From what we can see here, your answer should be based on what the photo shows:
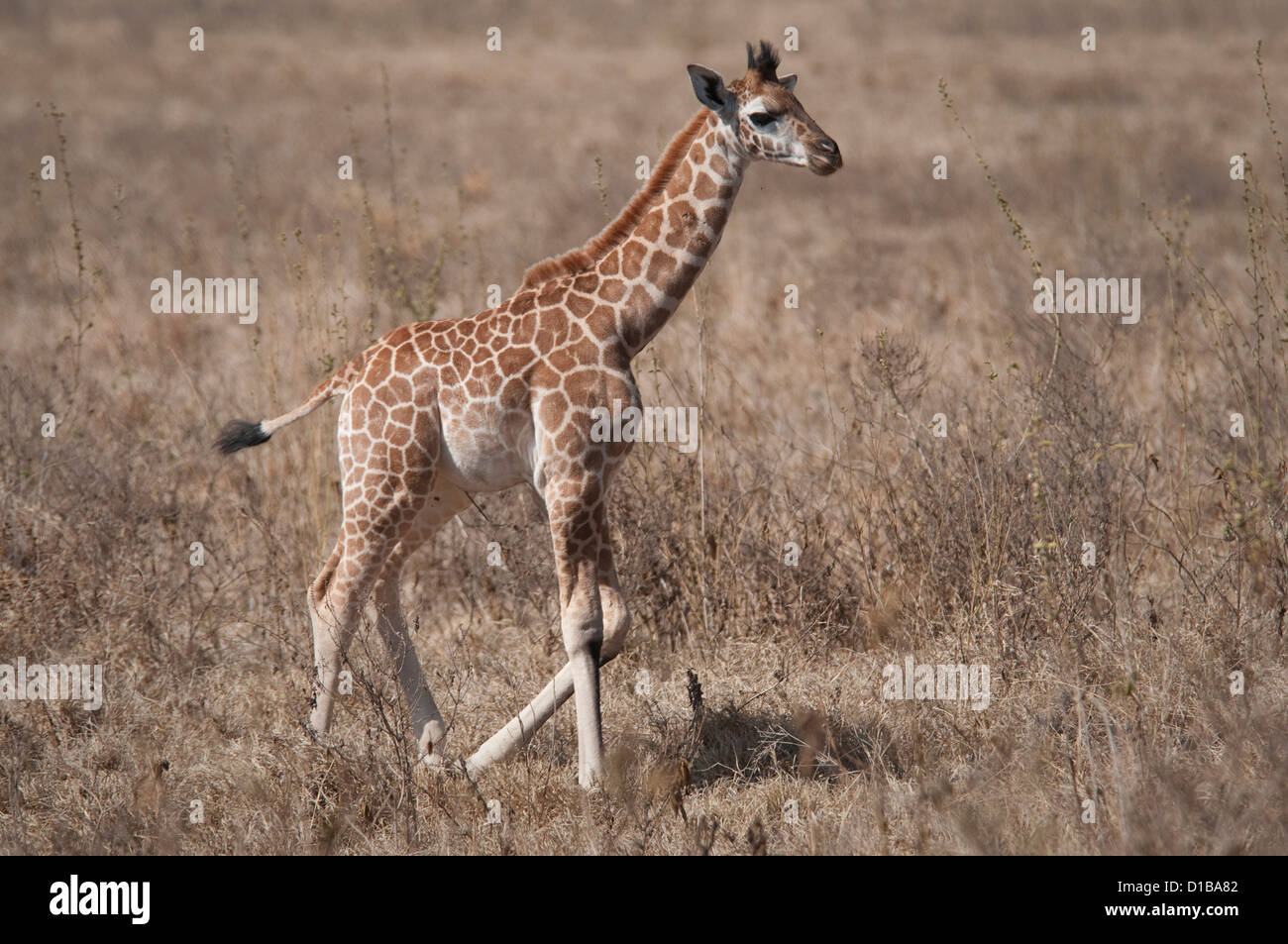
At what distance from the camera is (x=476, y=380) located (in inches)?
211

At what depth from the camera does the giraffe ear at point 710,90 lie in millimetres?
5262

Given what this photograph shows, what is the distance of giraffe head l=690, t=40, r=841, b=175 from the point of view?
5.25 m

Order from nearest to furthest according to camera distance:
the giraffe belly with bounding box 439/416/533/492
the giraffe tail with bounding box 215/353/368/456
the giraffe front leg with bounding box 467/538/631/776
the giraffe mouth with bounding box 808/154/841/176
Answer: the giraffe mouth with bounding box 808/154/841/176, the giraffe belly with bounding box 439/416/533/492, the giraffe front leg with bounding box 467/538/631/776, the giraffe tail with bounding box 215/353/368/456

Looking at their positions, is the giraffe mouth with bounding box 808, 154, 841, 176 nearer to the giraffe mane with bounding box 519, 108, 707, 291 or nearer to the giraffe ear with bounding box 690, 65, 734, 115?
the giraffe ear with bounding box 690, 65, 734, 115

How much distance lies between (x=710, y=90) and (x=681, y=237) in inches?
24.4

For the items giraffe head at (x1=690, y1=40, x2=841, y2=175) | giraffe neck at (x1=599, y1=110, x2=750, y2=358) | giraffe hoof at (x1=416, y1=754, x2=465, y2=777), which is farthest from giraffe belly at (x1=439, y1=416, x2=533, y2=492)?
giraffe head at (x1=690, y1=40, x2=841, y2=175)

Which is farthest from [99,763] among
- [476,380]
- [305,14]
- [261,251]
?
[305,14]

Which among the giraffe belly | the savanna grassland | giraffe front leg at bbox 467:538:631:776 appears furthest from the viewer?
giraffe front leg at bbox 467:538:631:776

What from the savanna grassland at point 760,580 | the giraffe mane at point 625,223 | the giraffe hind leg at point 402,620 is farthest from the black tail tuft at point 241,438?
the giraffe mane at point 625,223

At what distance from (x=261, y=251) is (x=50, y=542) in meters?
8.74

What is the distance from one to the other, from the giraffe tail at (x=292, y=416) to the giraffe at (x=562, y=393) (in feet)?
0.04

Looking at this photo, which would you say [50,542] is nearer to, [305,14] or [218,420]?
[218,420]

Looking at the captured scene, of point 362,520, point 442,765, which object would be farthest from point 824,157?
point 442,765

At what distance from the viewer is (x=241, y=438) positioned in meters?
5.80
